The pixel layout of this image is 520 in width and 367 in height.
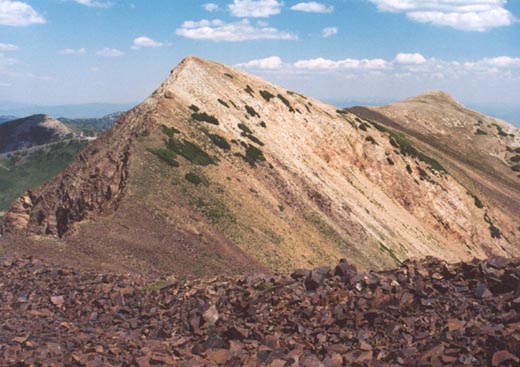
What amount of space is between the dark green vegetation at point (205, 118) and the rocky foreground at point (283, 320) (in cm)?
3295

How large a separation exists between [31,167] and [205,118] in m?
77.2

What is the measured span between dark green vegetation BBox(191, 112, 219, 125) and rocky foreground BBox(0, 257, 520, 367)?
3295 centimetres

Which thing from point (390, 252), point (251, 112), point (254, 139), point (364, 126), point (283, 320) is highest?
point (251, 112)

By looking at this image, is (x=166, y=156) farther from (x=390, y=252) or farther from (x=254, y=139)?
(x=390, y=252)

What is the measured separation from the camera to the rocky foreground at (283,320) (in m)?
12.0

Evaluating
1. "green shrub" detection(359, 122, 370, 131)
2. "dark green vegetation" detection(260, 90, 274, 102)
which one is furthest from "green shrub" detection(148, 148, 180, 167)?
"green shrub" detection(359, 122, 370, 131)

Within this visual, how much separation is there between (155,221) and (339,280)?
19327 millimetres

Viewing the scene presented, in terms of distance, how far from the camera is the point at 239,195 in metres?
41.3

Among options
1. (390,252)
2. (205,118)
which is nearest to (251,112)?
(205,118)

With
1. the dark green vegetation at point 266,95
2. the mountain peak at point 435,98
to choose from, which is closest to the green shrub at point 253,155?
the dark green vegetation at point 266,95

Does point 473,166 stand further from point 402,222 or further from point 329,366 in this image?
point 329,366

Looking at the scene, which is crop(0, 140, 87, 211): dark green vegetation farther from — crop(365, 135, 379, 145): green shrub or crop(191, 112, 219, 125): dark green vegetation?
crop(365, 135, 379, 145): green shrub

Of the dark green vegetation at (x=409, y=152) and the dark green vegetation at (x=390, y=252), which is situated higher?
the dark green vegetation at (x=409, y=152)

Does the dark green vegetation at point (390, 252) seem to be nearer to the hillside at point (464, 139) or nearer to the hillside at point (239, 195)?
the hillside at point (239, 195)
